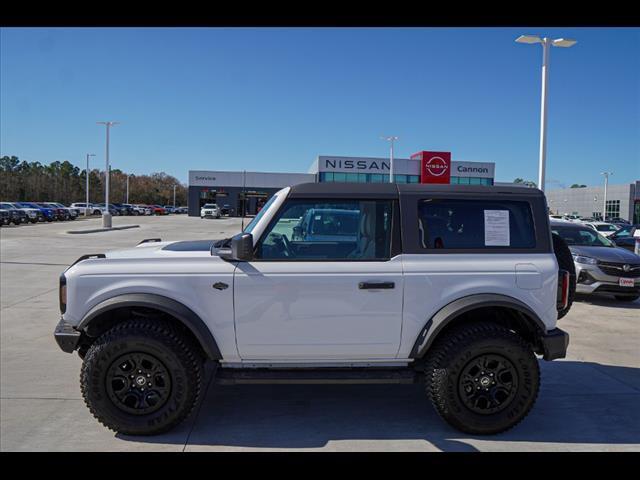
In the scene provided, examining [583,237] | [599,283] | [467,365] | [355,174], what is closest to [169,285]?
[467,365]

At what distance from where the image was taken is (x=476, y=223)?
4.01 m

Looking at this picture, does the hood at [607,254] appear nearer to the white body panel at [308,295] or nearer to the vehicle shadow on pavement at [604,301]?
the vehicle shadow on pavement at [604,301]

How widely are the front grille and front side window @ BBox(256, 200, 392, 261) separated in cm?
711

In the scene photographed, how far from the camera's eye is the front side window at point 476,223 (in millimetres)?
3955

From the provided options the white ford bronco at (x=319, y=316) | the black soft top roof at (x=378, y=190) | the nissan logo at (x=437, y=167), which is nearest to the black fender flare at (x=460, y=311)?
the white ford bronco at (x=319, y=316)

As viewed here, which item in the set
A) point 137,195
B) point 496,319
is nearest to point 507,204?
point 496,319

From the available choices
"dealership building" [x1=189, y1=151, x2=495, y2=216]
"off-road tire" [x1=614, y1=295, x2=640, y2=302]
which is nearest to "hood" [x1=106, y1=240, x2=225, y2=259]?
"off-road tire" [x1=614, y1=295, x2=640, y2=302]

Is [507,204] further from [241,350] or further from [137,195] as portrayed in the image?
[137,195]

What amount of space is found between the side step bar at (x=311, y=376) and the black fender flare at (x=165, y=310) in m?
0.21

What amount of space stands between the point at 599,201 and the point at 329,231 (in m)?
90.7

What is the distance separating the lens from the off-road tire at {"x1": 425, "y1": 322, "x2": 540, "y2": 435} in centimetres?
376

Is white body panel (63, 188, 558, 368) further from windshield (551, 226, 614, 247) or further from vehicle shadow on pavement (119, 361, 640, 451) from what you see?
windshield (551, 226, 614, 247)

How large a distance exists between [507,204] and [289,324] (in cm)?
198

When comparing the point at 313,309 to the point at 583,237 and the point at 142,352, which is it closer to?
the point at 142,352
